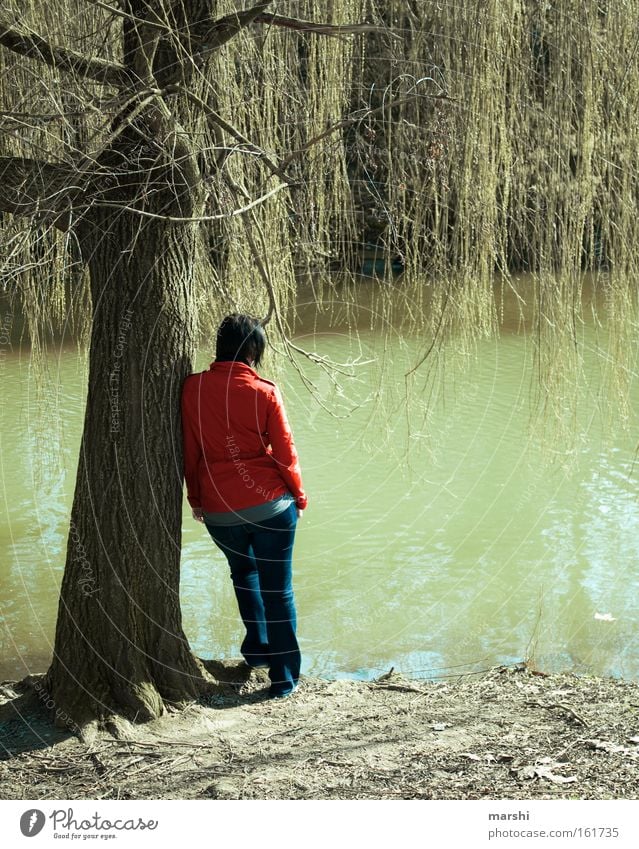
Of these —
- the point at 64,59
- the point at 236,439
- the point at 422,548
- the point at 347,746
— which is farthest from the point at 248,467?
the point at 422,548

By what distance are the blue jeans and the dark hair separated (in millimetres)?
553

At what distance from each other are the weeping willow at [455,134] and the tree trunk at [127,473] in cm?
21

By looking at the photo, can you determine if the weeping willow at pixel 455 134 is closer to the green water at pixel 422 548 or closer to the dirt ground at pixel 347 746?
the green water at pixel 422 548

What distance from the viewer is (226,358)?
3.51m

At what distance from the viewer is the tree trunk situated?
3398mm

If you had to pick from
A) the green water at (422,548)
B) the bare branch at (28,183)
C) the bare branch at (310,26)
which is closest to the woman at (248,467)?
the green water at (422,548)

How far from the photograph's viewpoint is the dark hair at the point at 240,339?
3488 millimetres

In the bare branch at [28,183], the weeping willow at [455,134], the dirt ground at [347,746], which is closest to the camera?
the dirt ground at [347,746]

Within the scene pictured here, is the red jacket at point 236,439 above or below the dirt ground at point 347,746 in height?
above

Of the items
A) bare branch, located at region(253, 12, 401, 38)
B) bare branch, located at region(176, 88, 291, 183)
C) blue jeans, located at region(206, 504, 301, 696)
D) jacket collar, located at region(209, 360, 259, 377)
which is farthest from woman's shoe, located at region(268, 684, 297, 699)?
bare branch, located at region(253, 12, 401, 38)

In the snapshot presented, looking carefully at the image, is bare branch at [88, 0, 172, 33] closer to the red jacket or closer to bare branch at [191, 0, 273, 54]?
bare branch at [191, 0, 273, 54]

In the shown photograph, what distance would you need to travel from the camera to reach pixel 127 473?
Answer: 11.2ft

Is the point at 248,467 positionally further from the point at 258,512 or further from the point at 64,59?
the point at 64,59

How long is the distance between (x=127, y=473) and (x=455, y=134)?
153cm
